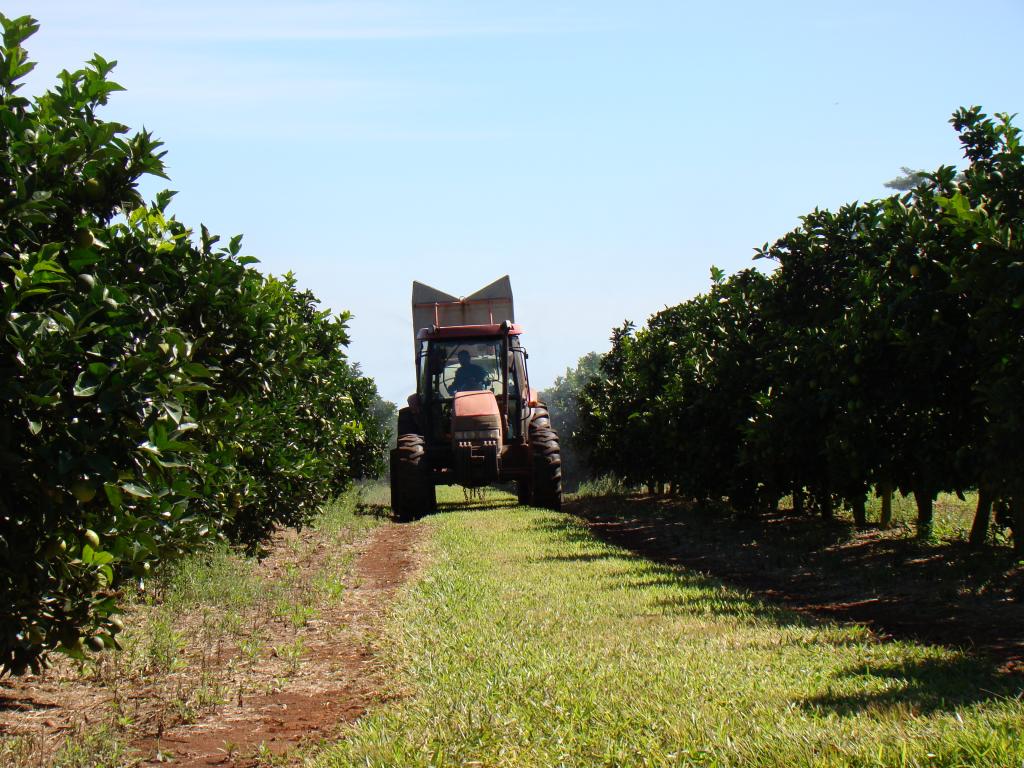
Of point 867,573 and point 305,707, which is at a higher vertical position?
point 867,573

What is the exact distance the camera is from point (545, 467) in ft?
64.8

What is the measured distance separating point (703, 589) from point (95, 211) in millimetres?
6462

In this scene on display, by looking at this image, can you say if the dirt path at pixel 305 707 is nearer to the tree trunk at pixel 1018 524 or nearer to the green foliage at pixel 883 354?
the green foliage at pixel 883 354

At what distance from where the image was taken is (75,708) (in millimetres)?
6227

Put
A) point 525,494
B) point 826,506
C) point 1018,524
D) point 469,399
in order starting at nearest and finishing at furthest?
point 1018,524, point 826,506, point 469,399, point 525,494

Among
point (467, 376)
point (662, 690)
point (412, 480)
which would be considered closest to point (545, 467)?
point (467, 376)

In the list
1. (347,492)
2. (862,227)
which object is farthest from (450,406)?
(862,227)

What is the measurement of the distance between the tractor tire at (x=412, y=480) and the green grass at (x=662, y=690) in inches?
399

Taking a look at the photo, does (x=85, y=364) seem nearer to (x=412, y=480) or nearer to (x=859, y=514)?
(x=859, y=514)

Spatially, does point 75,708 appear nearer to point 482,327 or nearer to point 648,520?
point 482,327

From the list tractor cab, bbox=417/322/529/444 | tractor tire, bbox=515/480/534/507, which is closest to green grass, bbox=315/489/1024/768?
tractor cab, bbox=417/322/529/444

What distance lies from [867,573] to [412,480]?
32.7 feet

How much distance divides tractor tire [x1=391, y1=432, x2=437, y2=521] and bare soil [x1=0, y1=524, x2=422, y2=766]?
10.5 metres

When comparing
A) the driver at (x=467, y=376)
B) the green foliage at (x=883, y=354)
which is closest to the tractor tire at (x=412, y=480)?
the driver at (x=467, y=376)
